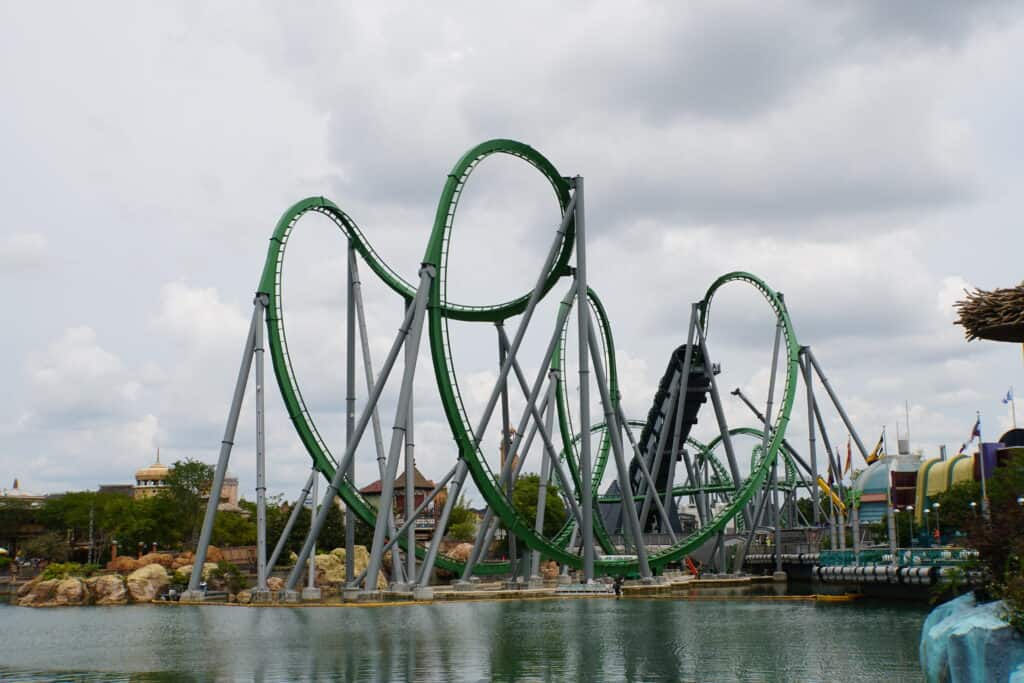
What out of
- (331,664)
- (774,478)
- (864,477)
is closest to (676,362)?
(774,478)

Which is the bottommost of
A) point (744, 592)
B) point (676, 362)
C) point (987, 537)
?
point (744, 592)

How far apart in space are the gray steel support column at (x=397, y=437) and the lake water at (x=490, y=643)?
2195 mm

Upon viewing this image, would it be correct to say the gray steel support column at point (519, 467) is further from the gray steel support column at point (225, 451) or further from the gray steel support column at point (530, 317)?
the gray steel support column at point (225, 451)

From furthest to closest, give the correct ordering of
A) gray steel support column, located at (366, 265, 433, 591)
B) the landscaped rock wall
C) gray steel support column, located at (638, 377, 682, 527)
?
gray steel support column, located at (638, 377, 682, 527), gray steel support column, located at (366, 265, 433, 591), the landscaped rock wall

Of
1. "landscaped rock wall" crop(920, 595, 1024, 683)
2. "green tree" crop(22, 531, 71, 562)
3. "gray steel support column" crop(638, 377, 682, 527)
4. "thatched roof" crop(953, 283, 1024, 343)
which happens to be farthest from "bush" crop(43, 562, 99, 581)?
"landscaped rock wall" crop(920, 595, 1024, 683)

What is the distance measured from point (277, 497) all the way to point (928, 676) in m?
85.0

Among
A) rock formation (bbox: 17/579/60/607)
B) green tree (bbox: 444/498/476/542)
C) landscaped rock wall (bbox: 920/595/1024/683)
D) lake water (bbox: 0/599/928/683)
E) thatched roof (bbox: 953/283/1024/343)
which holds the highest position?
thatched roof (bbox: 953/283/1024/343)

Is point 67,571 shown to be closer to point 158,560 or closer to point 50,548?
point 158,560

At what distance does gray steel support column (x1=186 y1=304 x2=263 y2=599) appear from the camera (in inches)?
1578

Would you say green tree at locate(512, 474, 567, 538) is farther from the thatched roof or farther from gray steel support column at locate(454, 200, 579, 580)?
the thatched roof

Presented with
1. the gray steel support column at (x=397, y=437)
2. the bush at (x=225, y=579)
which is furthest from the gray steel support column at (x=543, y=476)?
the bush at (x=225, y=579)

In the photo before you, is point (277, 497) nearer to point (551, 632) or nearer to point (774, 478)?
point (774, 478)

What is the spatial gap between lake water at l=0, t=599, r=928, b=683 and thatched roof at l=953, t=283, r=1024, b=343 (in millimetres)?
5798

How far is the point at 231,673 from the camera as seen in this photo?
60.4 ft
